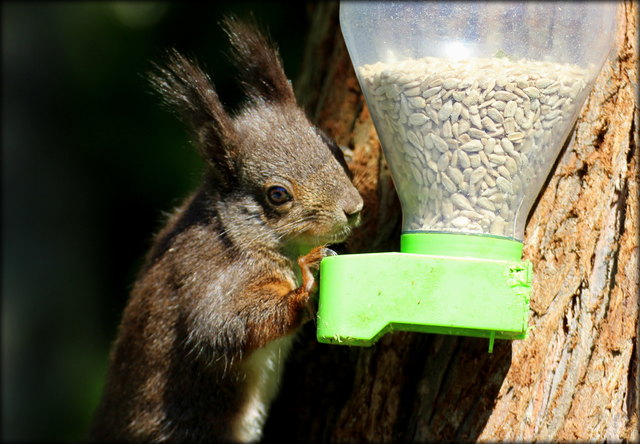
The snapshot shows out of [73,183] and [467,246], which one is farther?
[73,183]

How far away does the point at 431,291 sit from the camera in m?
1.70

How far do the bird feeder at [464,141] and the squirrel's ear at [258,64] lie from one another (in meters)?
0.52

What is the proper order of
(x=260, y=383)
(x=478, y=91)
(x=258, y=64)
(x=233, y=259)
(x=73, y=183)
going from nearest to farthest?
1. (x=478, y=91)
2. (x=233, y=259)
3. (x=258, y=64)
4. (x=260, y=383)
5. (x=73, y=183)

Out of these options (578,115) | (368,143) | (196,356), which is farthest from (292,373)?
(578,115)

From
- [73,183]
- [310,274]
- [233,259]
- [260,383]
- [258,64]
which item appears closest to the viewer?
[310,274]

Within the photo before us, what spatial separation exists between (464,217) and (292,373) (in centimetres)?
114

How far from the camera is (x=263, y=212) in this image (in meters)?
2.17

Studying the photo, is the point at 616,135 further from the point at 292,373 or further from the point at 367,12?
the point at 292,373

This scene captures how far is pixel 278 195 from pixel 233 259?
228 millimetres

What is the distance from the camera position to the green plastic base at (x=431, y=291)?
168 centimetres

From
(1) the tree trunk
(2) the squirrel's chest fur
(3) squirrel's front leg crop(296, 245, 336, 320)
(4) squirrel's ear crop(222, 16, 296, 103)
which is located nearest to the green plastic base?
(3) squirrel's front leg crop(296, 245, 336, 320)

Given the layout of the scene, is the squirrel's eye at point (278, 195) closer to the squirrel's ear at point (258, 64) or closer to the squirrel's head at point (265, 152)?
the squirrel's head at point (265, 152)

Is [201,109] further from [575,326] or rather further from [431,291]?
[575,326]

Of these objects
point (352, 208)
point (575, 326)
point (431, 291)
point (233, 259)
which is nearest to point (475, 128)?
point (431, 291)
